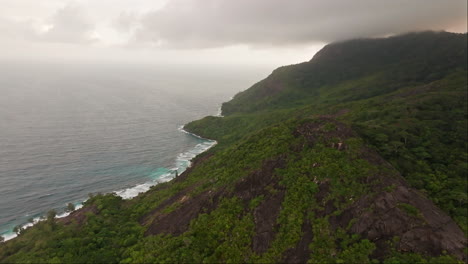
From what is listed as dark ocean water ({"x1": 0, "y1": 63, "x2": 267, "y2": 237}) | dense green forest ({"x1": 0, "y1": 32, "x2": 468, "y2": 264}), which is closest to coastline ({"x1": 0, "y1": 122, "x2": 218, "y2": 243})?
dark ocean water ({"x1": 0, "y1": 63, "x2": 267, "y2": 237})

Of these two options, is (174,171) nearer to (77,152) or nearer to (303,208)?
(77,152)

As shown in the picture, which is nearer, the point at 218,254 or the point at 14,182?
Result: the point at 218,254

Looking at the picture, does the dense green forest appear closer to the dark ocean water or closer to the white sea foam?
the white sea foam

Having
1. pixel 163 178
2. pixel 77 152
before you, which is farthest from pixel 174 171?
pixel 77 152

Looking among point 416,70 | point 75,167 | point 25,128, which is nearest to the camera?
point 75,167

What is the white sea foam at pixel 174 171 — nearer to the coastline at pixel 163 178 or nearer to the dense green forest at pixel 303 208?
the coastline at pixel 163 178

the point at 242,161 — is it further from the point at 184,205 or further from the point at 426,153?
the point at 426,153

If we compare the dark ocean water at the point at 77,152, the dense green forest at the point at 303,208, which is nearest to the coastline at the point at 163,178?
the dark ocean water at the point at 77,152

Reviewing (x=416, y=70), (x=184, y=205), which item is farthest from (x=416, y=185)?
(x=416, y=70)
